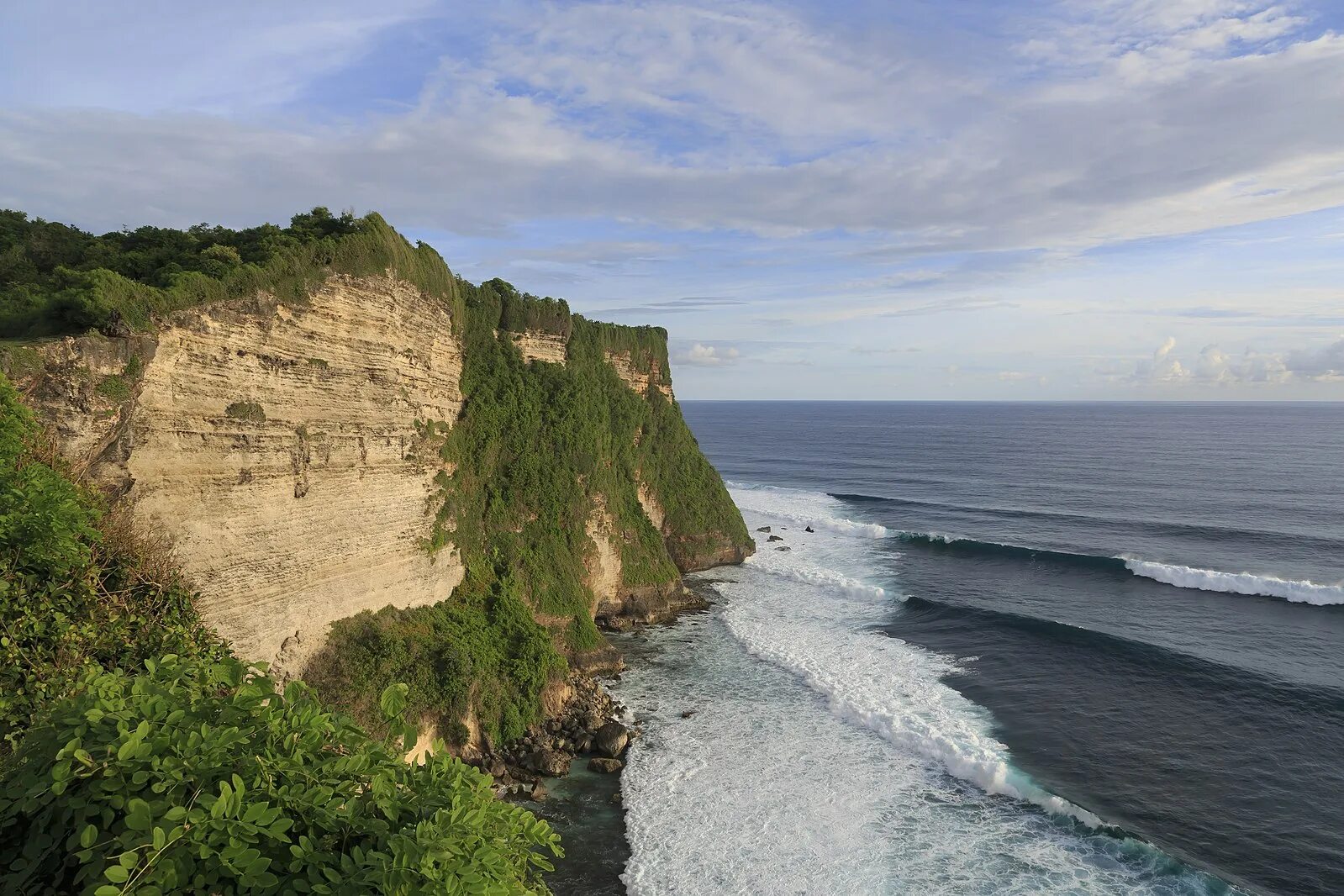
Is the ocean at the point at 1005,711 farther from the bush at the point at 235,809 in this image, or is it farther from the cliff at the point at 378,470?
the bush at the point at 235,809

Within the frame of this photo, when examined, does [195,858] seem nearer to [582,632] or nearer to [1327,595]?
[582,632]

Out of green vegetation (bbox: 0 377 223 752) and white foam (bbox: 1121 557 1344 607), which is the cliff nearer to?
green vegetation (bbox: 0 377 223 752)

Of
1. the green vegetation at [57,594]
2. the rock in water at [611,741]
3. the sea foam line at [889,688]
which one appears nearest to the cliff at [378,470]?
the rock in water at [611,741]

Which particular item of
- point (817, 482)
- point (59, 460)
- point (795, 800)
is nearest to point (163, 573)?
point (59, 460)

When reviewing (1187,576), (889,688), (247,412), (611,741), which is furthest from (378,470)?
(1187,576)

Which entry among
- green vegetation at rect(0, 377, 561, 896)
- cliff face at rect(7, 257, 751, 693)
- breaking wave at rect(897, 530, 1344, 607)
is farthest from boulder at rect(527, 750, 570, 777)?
breaking wave at rect(897, 530, 1344, 607)

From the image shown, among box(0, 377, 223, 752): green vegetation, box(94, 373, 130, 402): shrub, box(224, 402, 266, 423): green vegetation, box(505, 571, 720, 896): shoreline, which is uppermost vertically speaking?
box(94, 373, 130, 402): shrub
